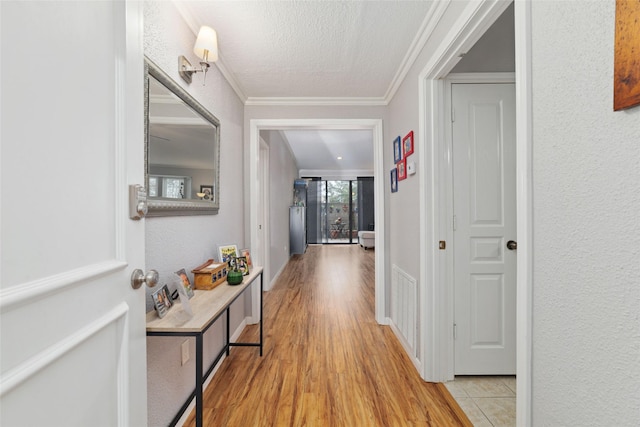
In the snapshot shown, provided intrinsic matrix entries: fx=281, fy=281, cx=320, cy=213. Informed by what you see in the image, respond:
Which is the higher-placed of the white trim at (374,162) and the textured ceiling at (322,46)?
the textured ceiling at (322,46)

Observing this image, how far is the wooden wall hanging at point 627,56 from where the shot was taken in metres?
0.63

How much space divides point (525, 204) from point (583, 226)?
0.70ft

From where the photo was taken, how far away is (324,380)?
1.92 meters

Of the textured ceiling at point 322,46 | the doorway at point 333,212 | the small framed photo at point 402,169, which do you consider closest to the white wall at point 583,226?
the textured ceiling at point 322,46

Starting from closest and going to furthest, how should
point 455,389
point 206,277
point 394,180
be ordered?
point 206,277 → point 455,389 → point 394,180

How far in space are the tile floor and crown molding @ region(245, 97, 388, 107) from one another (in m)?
2.55

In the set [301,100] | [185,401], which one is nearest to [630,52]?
[185,401]

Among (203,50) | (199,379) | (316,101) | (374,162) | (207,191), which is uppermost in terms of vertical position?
(316,101)

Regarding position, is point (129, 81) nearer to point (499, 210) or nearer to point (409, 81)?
point (409, 81)

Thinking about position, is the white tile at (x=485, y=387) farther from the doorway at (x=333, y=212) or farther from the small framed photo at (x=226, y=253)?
the doorway at (x=333, y=212)

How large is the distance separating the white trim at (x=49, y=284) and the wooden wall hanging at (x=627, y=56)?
131cm

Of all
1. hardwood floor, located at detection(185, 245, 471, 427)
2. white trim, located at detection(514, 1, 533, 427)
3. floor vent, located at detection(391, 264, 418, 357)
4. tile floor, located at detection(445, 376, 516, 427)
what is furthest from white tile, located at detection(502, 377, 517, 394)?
white trim, located at detection(514, 1, 533, 427)

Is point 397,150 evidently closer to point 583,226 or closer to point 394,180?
point 394,180

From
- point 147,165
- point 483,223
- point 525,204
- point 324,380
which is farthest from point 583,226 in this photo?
point 324,380
